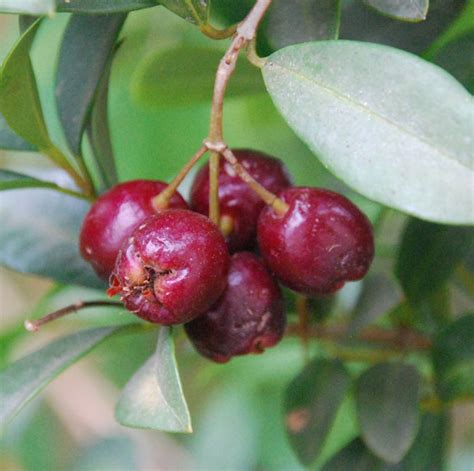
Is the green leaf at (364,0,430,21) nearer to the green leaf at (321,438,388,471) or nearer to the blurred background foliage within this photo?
the blurred background foliage

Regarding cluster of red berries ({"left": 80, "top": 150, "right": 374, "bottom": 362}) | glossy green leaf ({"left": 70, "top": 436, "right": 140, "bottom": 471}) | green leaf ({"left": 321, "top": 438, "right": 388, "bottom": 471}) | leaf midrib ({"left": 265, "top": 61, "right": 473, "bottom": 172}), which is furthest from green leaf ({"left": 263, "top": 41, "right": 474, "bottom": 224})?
glossy green leaf ({"left": 70, "top": 436, "right": 140, "bottom": 471})

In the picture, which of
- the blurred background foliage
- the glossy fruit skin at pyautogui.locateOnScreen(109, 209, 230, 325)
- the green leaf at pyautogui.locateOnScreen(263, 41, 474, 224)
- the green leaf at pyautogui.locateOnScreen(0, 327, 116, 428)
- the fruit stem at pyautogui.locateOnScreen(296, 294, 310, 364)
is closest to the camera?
the green leaf at pyautogui.locateOnScreen(263, 41, 474, 224)

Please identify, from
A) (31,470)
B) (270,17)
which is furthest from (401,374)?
(31,470)

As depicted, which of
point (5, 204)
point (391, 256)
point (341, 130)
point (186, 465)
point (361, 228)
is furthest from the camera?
point (186, 465)

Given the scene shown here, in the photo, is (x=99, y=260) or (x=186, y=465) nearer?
(x=99, y=260)

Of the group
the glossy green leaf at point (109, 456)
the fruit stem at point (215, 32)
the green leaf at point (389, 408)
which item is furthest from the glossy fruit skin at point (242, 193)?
the glossy green leaf at point (109, 456)

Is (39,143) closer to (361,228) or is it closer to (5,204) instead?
(5,204)

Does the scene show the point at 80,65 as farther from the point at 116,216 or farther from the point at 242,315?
the point at 242,315

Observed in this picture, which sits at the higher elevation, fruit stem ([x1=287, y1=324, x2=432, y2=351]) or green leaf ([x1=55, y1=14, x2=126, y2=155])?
green leaf ([x1=55, y1=14, x2=126, y2=155])
